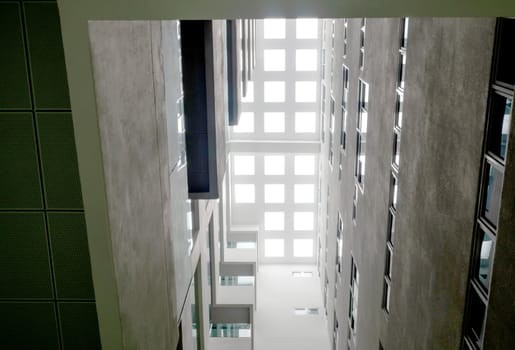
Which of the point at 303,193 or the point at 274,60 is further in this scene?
the point at 303,193

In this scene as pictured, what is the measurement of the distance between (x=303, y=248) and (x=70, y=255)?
39.0 meters

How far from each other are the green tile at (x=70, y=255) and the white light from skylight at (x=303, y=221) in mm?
38060

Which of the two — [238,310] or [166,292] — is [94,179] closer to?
[166,292]

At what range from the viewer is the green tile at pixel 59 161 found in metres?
6.75

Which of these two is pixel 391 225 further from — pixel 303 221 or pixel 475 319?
pixel 303 221

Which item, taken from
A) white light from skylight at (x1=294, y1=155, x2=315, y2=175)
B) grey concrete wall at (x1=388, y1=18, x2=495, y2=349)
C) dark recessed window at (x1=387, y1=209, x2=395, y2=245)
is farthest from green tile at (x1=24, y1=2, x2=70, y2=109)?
white light from skylight at (x1=294, y1=155, x2=315, y2=175)

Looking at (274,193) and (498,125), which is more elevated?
(498,125)

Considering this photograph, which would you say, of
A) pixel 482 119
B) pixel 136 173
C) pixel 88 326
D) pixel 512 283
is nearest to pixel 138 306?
pixel 88 326

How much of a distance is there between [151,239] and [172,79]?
4479mm

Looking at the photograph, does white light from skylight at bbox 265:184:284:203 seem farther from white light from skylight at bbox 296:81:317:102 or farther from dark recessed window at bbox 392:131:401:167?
dark recessed window at bbox 392:131:401:167

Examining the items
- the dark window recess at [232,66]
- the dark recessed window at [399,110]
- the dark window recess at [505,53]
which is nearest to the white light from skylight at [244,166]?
the dark window recess at [232,66]

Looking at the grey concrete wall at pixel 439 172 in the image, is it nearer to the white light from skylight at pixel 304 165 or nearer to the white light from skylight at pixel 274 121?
the white light from skylight at pixel 274 121

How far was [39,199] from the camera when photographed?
7.00 meters

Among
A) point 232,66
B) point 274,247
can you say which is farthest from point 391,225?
point 274,247
